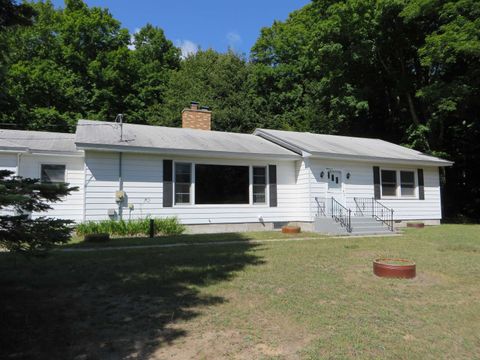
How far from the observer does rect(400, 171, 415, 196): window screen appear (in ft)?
57.3

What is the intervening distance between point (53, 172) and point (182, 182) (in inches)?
181

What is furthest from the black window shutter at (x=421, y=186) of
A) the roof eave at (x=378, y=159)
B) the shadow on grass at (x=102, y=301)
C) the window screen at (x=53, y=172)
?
the window screen at (x=53, y=172)

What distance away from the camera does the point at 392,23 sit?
22969 millimetres

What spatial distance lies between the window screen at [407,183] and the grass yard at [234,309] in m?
9.67

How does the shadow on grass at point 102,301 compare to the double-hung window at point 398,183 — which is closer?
the shadow on grass at point 102,301

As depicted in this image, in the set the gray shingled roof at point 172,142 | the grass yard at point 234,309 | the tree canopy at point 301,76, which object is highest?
the tree canopy at point 301,76

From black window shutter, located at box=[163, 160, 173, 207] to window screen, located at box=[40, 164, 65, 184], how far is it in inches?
146

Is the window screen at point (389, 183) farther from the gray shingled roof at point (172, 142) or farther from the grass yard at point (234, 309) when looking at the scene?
the grass yard at point (234, 309)

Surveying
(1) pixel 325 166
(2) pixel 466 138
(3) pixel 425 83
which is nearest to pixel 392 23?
(3) pixel 425 83

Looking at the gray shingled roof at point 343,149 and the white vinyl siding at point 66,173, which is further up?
the gray shingled roof at point 343,149

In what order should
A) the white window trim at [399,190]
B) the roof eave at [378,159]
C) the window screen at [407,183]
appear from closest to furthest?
the roof eave at [378,159], the white window trim at [399,190], the window screen at [407,183]

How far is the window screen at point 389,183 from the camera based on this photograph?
17.0m

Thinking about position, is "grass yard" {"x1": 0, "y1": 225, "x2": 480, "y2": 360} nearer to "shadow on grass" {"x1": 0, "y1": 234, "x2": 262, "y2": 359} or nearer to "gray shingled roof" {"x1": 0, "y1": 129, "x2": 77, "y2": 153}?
"shadow on grass" {"x1": 0, "y1": 234, "x2": 262, "y2": 359}

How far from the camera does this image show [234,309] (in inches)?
198
